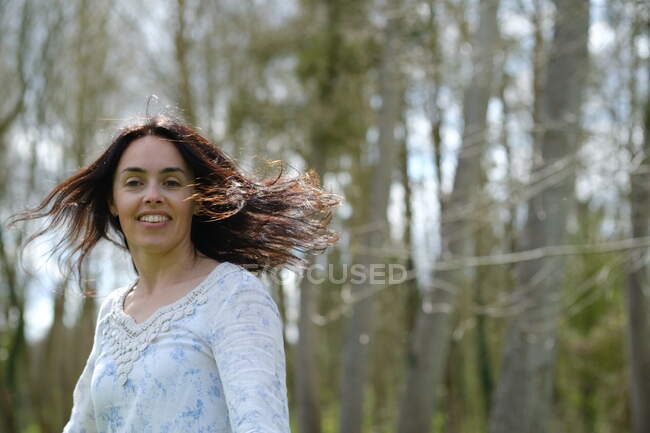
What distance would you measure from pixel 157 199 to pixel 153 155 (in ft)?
0.42

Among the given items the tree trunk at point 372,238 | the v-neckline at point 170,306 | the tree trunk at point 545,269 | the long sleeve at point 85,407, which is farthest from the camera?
the tree trunk at point 372,238

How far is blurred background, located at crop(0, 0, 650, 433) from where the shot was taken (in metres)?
8.12

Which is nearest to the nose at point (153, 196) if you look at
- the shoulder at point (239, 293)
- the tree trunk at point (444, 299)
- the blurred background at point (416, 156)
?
the shoulder at point (239, 293)

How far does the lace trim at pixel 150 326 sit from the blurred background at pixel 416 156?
478 cm

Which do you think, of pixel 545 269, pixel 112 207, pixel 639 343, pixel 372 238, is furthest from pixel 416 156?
pixel 112 207

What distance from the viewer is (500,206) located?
7258mm

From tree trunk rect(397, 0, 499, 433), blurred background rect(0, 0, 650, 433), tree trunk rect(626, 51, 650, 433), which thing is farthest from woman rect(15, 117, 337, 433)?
tree trunk rect(626, 51, 650, 433)

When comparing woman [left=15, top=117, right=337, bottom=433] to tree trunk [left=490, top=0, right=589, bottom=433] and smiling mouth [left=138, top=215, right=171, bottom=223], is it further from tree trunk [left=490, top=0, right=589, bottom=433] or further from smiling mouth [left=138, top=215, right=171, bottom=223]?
tree trunk [left=490, top=0, right=589, bottom=433]

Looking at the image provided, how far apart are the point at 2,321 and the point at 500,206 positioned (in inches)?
617

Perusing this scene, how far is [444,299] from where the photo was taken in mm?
10812

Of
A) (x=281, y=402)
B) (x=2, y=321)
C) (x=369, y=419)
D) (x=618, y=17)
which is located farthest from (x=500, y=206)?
(x=369, y=419)

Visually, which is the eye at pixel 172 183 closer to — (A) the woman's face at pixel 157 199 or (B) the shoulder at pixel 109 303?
(A) the woman's face at pixel 157 199

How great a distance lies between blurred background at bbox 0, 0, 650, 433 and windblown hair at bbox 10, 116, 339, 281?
175 inches

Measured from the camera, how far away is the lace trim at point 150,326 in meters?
2.15
